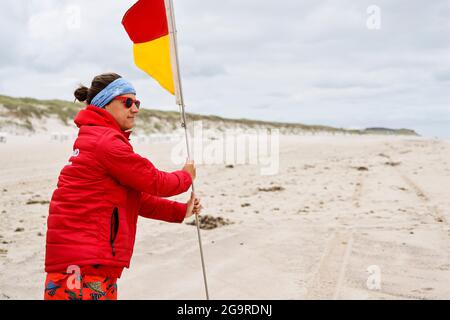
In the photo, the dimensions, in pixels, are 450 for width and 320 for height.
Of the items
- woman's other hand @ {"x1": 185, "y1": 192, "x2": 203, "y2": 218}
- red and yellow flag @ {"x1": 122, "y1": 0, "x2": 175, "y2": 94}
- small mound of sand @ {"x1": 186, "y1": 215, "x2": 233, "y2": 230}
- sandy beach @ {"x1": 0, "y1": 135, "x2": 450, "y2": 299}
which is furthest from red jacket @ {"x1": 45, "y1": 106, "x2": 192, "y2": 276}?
small mound of sand @ {"x1": 186, "y1": 215, "x2": 233, "y2": 230}

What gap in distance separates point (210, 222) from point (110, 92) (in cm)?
486

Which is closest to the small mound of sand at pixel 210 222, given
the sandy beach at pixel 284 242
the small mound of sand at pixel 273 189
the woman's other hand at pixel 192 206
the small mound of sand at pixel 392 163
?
the sandy beach at pixel 284 242

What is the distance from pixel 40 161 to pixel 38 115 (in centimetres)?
1315

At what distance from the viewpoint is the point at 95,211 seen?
2637 mm

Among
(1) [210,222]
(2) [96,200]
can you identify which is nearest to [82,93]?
(2) [96,200]

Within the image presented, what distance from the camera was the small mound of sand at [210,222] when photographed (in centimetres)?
728

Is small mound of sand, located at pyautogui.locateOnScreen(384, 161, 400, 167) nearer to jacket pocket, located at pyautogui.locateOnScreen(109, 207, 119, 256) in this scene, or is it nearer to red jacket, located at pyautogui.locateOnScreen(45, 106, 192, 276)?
red jacket, located at pyautogui.locateOnScreen(45, 106, 192, 276)

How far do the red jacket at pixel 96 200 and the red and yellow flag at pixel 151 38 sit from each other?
905 millimetres

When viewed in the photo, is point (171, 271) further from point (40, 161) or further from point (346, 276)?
point (40, 161)

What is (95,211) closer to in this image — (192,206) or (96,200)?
(96,200)

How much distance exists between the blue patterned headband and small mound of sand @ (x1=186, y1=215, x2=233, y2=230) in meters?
4.55

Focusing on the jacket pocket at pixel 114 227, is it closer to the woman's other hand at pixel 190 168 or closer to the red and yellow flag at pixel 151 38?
the woman's other hand at pixel 190 168

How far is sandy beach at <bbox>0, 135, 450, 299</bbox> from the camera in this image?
4883 millimetres
